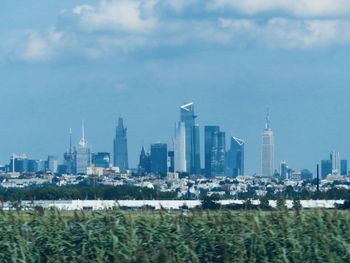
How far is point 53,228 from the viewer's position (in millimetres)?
18406

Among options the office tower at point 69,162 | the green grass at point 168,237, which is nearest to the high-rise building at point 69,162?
the office tower at point 69,162

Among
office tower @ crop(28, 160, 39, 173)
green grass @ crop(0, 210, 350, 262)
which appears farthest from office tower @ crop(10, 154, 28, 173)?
green grass @ crop(0, 210, 350, 262)

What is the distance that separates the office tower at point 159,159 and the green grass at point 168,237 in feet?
392

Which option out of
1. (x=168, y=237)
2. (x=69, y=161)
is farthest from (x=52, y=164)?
(x=168, y=237)

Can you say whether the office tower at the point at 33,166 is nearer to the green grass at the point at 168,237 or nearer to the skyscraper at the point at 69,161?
the skyscraper at the point at 69,161

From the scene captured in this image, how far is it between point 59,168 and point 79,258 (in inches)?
5686

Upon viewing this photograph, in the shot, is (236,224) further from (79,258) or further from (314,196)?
(314,196)

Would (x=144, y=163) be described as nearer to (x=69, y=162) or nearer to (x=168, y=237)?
(x=69, y=162)

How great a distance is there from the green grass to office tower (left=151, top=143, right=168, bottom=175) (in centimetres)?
11936

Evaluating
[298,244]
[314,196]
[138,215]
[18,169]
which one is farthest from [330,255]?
[18,169]

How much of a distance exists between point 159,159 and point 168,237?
131 meters

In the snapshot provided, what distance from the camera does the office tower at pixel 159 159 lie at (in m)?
144

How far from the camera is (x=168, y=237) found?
60.7 ft

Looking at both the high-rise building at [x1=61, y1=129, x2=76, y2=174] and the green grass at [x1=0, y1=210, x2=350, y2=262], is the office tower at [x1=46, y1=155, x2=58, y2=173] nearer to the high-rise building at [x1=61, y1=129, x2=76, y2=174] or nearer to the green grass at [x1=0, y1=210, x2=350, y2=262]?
the high-rise building at [x1=61, y1=129, x2=76, y2=174]
